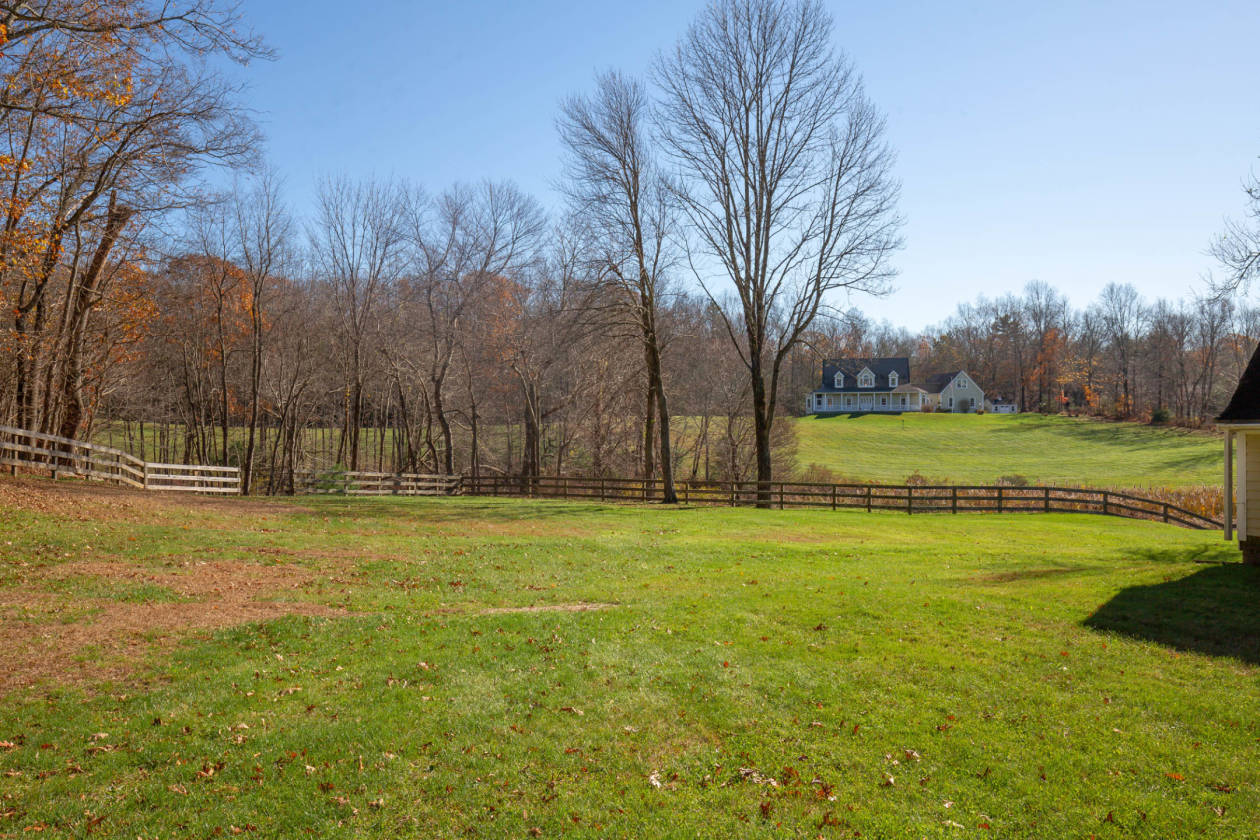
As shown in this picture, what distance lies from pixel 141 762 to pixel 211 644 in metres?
2.67

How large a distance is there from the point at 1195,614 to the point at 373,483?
27.4m

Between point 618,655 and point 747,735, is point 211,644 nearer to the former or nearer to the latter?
point 618,655

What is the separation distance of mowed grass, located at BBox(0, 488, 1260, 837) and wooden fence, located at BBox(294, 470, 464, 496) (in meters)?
16.7

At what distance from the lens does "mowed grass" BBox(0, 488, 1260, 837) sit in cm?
513

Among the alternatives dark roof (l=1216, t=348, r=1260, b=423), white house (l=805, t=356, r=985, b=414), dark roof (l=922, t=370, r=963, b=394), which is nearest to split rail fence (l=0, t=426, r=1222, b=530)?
dark roof (l=1216, t=348, r=1260, b=423)

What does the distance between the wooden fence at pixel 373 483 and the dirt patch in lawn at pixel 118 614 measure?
17720mm

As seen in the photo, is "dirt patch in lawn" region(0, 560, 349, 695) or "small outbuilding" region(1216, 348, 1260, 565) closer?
"dirt patch in lawn" region(0, 560, 349, 695)

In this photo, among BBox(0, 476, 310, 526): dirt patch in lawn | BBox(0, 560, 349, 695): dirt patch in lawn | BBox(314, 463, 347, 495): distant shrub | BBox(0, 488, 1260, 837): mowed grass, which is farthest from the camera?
BBox(314, 463, 347, 495): distant shrub

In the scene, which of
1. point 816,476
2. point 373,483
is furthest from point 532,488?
point 816,476

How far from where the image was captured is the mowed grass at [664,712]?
5129 mm

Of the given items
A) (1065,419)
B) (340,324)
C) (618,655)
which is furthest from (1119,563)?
(1065,419)

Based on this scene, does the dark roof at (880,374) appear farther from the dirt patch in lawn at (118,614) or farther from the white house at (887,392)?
the dirt patch in lawn at (118,614)

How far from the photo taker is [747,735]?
6.30 metres

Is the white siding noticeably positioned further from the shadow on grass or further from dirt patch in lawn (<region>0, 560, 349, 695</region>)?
dirt patch in lawn (<region>0, 560, 349, 695</region>)
